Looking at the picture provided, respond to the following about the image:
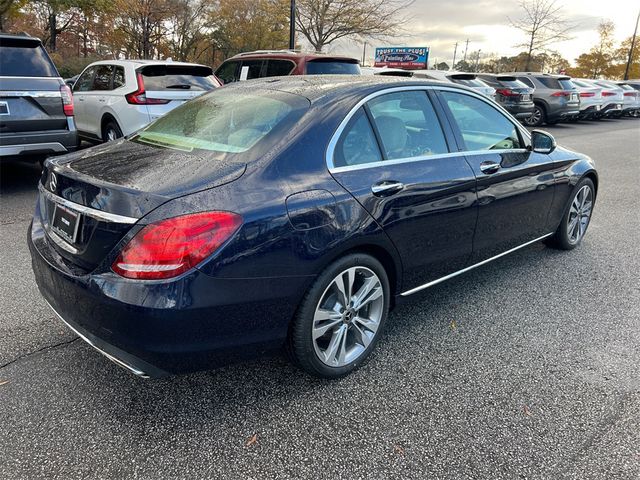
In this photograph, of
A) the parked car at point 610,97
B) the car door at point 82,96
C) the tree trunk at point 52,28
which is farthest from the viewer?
the tree trunk at point 52,28

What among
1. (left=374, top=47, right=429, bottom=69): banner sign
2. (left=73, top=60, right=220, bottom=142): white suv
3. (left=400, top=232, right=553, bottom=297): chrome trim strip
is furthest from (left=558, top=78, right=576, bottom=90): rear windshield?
(left=374, top=47, right=429, bottom=69): banner sign

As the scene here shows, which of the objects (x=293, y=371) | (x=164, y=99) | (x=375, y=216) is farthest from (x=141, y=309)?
(x=164, y=99)

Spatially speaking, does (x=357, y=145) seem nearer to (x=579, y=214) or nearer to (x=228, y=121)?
(x=228, y=121)

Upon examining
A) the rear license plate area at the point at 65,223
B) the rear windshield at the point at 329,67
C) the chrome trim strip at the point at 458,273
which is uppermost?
the rear windshield at the point at 329,67

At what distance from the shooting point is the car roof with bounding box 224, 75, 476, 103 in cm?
282

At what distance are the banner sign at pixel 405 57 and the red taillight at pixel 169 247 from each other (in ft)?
117

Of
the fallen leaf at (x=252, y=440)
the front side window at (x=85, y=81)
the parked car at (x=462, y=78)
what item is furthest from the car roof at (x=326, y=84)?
the parked car at (x=462, y=78)

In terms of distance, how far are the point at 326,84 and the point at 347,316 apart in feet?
4.53

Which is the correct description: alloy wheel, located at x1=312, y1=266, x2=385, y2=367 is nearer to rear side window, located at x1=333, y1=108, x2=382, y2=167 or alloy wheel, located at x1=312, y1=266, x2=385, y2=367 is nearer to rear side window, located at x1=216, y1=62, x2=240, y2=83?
rear side window, located at x1=333, y1=108, x2=382, y2=167

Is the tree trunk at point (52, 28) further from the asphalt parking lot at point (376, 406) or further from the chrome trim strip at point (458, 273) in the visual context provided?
the chrome trim strip at point (458, 273)

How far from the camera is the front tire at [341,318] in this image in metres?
2.43

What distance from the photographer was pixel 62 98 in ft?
19.4

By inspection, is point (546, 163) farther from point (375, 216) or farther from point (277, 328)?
point (277, 328)

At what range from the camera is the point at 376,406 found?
247 cm
